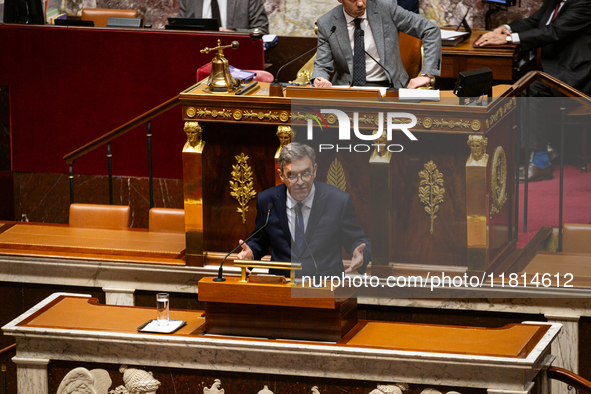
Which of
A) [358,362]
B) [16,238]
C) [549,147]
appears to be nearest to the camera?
[358,362]

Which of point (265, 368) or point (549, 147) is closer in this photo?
point (265, 368)

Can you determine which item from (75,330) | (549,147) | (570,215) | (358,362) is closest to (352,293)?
(358,362)

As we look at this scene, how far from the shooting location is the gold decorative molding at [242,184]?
15.4 feet

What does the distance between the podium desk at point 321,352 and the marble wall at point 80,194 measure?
286 centimetres

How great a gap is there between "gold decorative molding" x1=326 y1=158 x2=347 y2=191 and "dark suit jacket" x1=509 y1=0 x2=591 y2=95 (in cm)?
253

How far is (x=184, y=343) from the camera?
355 centimetres

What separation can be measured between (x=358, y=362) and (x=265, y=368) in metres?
0.38

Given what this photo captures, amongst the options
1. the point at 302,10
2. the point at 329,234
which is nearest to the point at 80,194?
the point at 302,10

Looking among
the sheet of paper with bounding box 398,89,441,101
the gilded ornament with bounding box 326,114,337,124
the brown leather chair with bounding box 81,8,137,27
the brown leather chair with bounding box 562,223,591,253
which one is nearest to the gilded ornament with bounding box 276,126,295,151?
the gilded ornament with bounding box 326,114,337,124

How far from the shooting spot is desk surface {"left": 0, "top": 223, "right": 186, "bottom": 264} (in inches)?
193

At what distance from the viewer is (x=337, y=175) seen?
4441mm

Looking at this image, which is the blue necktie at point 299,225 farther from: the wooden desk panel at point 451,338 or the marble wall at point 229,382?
the marble wall at point 229,382

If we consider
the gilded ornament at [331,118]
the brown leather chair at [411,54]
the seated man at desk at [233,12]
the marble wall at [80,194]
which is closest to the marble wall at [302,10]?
the seated man at desk at [233,12]

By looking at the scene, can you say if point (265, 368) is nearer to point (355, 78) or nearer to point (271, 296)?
point (271, 296)
